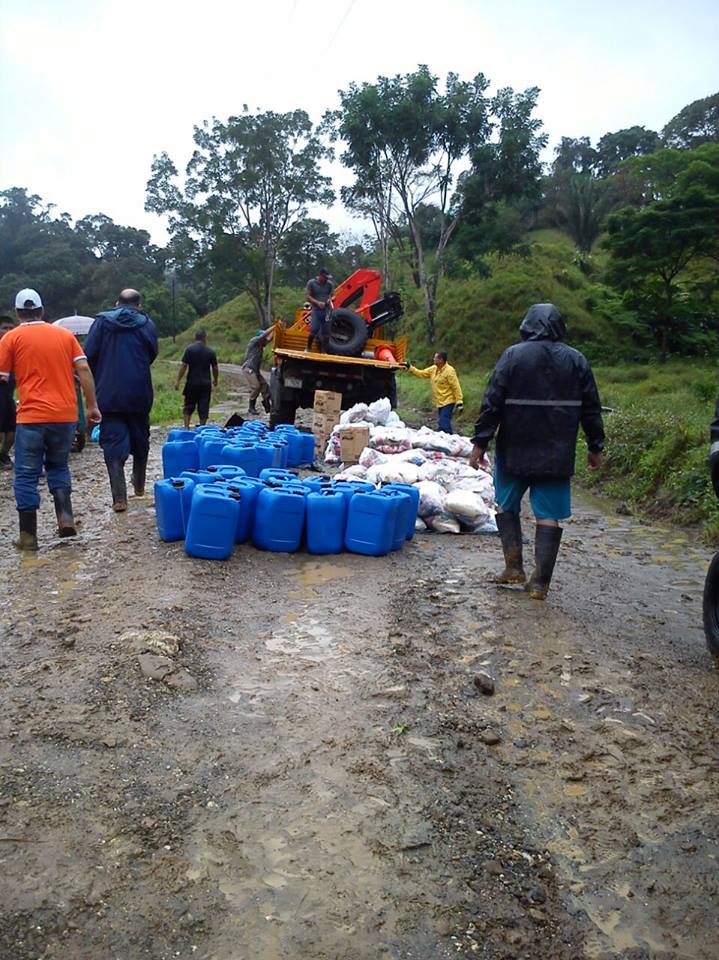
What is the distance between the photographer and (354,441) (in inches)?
411

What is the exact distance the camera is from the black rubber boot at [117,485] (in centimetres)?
762

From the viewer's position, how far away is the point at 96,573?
583cm

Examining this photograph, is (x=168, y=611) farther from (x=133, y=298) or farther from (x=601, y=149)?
(x=601, y=149)

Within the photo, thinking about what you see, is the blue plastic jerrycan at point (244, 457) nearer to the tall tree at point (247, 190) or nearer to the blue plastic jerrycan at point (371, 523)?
the blue plastic jerrycan at point (371, 523)

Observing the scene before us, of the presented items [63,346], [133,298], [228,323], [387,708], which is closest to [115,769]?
[387,708]

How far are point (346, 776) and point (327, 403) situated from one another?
9.35m

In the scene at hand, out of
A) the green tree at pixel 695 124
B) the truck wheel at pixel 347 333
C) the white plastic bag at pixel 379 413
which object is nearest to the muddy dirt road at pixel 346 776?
the white plastic bag at pixel 379 413

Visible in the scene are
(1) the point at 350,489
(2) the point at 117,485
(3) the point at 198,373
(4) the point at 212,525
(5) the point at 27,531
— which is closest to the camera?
(4) the point at 212,525

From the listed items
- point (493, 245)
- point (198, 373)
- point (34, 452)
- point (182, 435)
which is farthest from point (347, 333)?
point (493, 245)

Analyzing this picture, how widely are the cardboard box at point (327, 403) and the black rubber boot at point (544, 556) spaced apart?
23.0ft

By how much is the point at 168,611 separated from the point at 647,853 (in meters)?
2.94

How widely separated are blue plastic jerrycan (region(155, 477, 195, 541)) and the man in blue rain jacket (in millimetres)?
1155

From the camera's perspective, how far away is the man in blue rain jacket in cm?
735

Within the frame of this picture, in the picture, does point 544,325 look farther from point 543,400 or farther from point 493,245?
point 493,245
